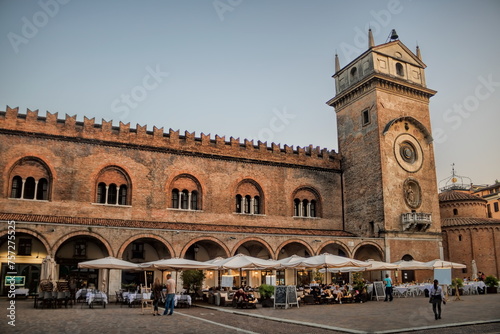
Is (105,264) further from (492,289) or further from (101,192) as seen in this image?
(492,289)

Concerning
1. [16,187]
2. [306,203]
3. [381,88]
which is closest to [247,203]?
[306,203]

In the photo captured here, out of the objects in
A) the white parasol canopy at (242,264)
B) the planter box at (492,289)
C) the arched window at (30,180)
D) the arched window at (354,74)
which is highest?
the arched window at (354,74)

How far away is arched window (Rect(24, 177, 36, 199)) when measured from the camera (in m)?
25.0

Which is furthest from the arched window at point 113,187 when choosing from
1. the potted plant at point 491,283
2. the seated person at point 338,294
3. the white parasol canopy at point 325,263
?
the potted plant at point 491,283

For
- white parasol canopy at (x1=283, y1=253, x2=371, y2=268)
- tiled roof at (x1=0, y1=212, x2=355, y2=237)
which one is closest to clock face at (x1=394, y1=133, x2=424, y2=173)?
tiled roof at (x1=0, y1=212, x2=355, y2=237)

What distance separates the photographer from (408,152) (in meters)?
33.2

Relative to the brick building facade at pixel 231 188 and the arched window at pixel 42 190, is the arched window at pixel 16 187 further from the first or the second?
the arched window at pixel 42 190

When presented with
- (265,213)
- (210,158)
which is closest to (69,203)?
(210,158)

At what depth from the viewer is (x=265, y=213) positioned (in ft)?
102

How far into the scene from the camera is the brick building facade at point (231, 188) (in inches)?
976

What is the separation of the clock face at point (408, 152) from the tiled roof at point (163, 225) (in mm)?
6639

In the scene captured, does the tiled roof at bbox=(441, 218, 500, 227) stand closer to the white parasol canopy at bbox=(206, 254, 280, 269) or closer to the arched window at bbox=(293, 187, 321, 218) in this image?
the arched window at bbox=(293, 187, 321, 218)

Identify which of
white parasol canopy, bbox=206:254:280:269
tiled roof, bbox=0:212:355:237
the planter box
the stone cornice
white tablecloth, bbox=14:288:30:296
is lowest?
the planter box

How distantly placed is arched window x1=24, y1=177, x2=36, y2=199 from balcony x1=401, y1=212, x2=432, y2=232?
23.9m
